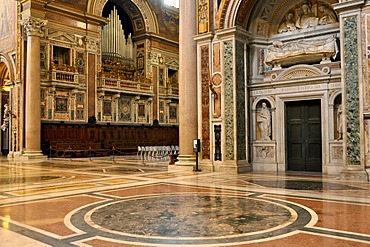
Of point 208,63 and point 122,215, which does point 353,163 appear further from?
point 122,215

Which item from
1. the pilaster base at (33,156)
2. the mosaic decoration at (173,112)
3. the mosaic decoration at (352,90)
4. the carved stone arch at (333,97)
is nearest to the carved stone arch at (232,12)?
the mosaic decoration at (352,90)

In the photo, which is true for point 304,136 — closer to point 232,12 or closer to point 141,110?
point 232,12

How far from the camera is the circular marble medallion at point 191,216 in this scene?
4246mm

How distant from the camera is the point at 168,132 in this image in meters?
27.0

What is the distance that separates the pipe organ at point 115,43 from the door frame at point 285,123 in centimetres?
1570

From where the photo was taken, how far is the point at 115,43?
2500 centimetres

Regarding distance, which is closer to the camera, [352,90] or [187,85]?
[352,90]

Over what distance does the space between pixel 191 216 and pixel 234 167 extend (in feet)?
20.1

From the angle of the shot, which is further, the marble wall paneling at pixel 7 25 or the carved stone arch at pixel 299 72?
the marble wall paneling at pixel 7 25

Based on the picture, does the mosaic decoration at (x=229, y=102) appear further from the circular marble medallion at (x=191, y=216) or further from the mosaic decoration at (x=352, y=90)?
the circular marble medallion at (x=191, y=216)

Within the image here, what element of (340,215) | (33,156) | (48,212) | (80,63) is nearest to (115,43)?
(80,63)

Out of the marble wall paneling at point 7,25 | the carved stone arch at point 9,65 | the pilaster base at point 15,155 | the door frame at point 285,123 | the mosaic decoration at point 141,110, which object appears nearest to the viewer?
the door frame at point 285,123

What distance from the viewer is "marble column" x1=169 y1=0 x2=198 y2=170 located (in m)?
11.8

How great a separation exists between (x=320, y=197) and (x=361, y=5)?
201 inches
